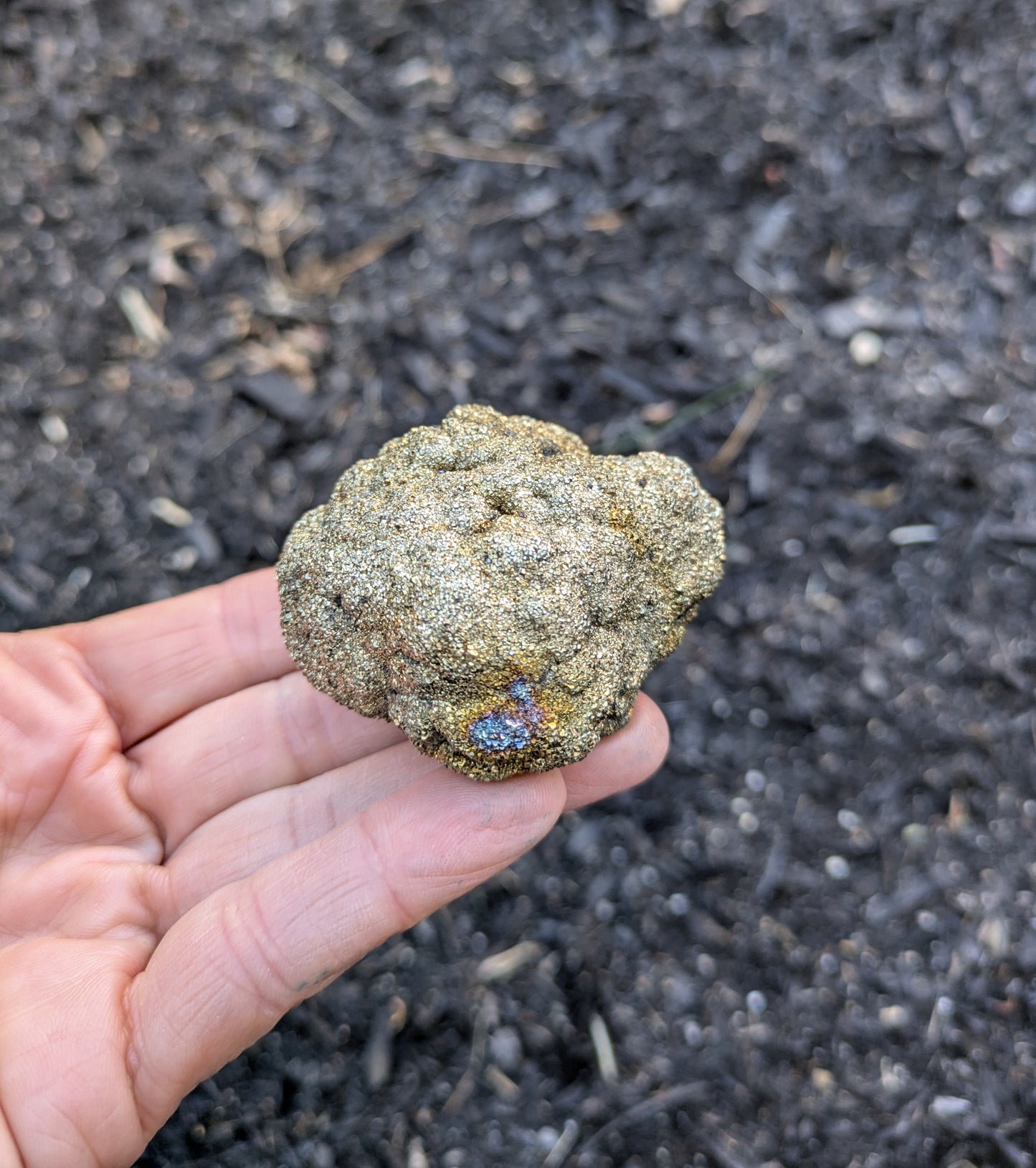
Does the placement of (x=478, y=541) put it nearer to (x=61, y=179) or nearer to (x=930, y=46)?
(x=61, y=179)

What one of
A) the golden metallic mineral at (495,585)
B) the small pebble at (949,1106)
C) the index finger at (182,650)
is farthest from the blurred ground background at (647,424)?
the golden metallic mineral at (495,585)

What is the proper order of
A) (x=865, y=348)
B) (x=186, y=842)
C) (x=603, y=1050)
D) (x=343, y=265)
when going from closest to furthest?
(x=186, y=842) → (x=603, y=1050) → (x=865, y=348) → (x=343, y=265)

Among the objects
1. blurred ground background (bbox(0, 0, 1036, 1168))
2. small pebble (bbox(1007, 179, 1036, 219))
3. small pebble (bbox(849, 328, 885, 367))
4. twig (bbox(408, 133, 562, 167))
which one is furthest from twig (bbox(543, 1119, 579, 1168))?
small pebble (bbox(1007, 179, 1036, 219))

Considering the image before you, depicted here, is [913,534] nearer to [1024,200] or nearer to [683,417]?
[683,417]

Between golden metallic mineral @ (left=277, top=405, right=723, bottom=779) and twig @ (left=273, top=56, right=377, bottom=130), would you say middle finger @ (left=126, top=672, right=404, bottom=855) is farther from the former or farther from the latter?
twig @ (left=273, top=56, right=377, bottom=130)

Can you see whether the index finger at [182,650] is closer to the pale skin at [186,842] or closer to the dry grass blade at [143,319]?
the pale skin at [186,842]

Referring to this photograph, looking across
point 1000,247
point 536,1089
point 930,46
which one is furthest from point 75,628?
point 930,46

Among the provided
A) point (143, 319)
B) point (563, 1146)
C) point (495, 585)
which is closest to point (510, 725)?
point (495, 585)
